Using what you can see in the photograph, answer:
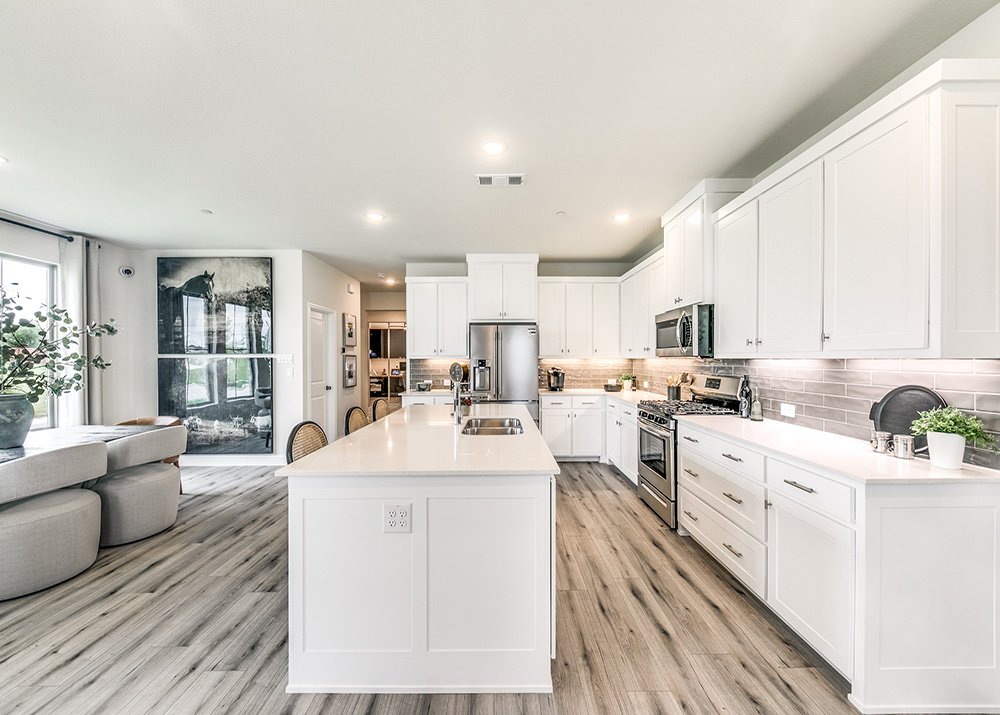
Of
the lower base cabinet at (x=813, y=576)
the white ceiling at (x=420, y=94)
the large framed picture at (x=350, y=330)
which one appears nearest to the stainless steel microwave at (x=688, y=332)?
the white ceiling at (x=420, y=94)

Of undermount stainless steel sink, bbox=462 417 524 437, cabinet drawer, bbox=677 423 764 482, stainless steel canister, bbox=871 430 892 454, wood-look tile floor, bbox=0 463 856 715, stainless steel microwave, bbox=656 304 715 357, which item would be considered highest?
stainless steel microwave, bbox=656 304 715 357

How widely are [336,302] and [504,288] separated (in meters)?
2.73

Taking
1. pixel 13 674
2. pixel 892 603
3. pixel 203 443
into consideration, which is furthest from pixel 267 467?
pixel 892 603

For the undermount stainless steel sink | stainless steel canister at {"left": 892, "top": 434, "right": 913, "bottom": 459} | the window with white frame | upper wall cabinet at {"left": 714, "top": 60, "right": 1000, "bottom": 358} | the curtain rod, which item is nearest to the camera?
upper wall cabinet at {"left": 714, "top": 60, "right": 1000, "bottom": 358}

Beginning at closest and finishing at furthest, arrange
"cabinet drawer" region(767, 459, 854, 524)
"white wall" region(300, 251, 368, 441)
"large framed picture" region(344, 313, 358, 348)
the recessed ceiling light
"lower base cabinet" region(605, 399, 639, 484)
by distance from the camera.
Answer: "cabinet drawer" region(767, 459, 854, 524) < the recessed ceiling light < "lower base cabinet" region(605, 399, 639, 484) < "white wall" region(300, 251, 368, 441) < "large framed picture" region(344, 313, 358, 348)

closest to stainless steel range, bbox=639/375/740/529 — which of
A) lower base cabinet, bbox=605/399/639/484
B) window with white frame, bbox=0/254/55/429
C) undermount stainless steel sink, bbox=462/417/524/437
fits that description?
lower base cabinet, bbox=605/399/639/484

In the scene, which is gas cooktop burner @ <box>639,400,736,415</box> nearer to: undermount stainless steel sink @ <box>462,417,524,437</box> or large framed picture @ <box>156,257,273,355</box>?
undermount stainless steel sink @ <box>462,417,524,437</box>

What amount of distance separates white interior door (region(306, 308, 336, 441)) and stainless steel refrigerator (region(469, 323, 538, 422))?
2.22 m

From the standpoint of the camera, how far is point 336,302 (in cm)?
634

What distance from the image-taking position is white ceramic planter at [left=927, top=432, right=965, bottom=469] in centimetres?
158

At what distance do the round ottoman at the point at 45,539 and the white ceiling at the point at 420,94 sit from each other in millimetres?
2189

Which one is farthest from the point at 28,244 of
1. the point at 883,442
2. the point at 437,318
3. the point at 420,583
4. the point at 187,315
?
the point at 883,442

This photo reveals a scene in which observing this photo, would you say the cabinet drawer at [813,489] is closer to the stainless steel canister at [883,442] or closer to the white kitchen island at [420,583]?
the stainless steel canister at [883,442]

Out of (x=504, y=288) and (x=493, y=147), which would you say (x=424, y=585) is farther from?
(x=504, y=288)
